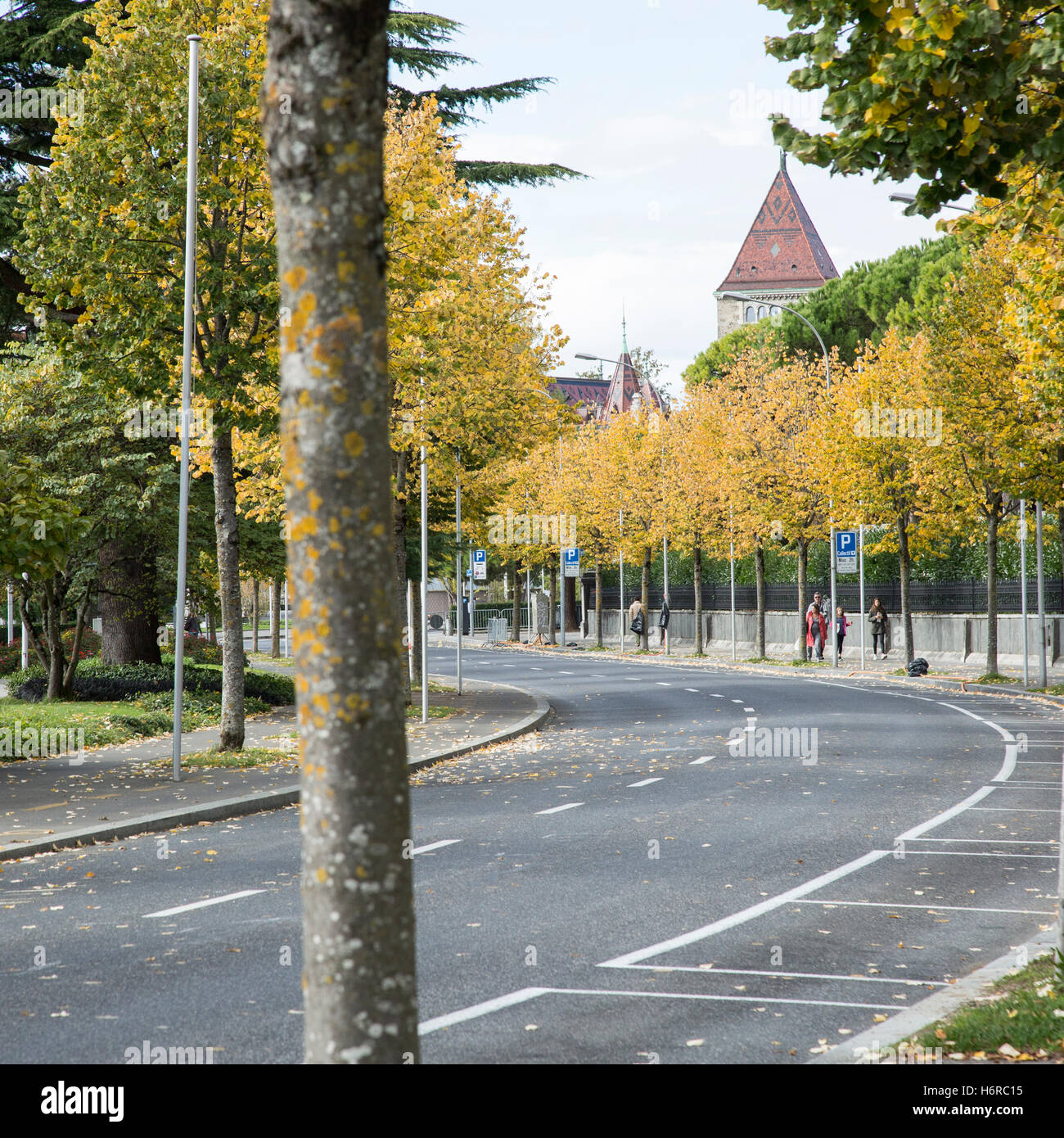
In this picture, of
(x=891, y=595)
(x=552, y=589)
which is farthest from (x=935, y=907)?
(x=552, y=589)

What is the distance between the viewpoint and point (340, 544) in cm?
298

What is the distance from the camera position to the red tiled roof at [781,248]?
382 feet

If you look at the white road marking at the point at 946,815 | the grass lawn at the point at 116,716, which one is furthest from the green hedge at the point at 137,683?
the white road marking at the point at 946,815

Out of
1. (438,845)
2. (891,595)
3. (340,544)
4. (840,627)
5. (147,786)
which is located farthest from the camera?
(891,595)

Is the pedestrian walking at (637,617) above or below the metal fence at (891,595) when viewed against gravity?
below

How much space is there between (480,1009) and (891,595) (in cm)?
4070

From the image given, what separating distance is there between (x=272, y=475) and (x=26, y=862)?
13232 mm

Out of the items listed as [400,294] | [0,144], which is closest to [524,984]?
[400,294]

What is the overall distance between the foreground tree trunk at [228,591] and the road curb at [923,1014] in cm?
1084

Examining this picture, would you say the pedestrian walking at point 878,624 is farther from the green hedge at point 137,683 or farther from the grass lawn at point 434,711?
the green hedge at point 137,683

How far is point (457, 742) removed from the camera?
61.0 feet

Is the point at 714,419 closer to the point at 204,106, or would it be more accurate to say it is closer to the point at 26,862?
the point at 204,106

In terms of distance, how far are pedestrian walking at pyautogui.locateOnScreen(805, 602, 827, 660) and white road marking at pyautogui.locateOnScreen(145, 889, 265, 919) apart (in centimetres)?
3412

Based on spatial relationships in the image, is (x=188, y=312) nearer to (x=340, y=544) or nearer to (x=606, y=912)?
(x=606, y=912)
